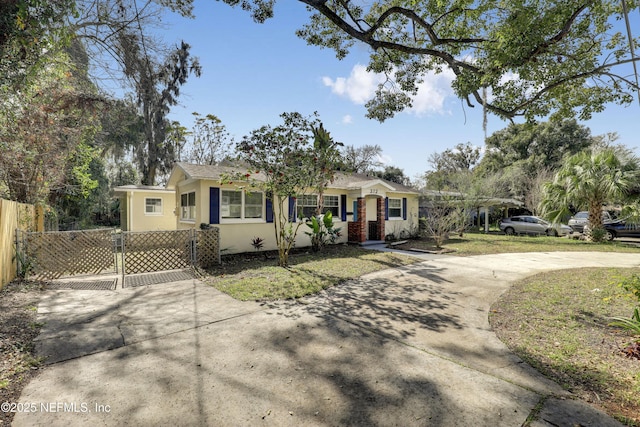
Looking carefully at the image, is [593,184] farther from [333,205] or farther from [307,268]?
[307,268]

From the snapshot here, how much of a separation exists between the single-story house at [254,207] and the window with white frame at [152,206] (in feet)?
0.18

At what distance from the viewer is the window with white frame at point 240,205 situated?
11.3 metres

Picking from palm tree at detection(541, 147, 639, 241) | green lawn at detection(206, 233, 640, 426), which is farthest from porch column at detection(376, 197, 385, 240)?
palm tree at detection(541, 147, 639, 241)

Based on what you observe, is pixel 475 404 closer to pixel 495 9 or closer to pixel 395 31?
pixel 495 9

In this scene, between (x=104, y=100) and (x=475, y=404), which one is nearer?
(x=475, y=404)

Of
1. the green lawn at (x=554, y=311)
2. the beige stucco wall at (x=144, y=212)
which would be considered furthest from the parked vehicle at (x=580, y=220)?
the beige stucco wall at (x=144, y=212)

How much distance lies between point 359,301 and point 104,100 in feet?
31.2

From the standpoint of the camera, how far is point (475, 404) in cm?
271

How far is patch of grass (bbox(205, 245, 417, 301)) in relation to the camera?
21.4 feet

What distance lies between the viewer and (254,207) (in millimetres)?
12023

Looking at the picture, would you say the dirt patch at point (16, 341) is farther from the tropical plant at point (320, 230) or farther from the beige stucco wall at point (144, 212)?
the beige stucco wall at point (144, 212)

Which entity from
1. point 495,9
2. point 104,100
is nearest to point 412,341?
point 495,9

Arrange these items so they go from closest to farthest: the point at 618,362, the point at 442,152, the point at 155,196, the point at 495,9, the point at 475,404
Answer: the point at 475,404
the point at 618,362
the point at 495,9
the point at 155,196
the point at 442,152

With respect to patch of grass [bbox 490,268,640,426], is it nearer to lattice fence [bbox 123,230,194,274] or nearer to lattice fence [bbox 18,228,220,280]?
lattice fence [bbox 18,228,220,280]
